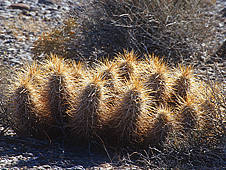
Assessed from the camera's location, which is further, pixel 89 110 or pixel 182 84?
pixel 182 84

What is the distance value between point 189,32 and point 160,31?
55cm

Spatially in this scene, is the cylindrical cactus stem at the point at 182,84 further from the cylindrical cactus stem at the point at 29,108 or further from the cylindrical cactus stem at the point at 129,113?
the cylindrical cactus stem at the point at 29,108

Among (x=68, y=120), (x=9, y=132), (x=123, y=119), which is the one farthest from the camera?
(x=9, y=132)

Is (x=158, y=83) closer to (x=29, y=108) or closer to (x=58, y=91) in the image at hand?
(x=58, y=91)

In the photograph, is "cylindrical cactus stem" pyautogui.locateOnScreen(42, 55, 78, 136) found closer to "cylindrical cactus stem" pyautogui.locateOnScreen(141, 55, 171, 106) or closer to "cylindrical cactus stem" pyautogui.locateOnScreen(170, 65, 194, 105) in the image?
"cylindrical cactus stem" pyautogui.locateOnScreen(141, 55, 171, 106)

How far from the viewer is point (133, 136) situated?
353cm

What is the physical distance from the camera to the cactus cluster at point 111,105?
3.36m

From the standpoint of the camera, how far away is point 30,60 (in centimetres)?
612

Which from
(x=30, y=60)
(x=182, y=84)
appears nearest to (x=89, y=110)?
(x=182, y=84)

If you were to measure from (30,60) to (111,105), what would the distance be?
9.85 ft

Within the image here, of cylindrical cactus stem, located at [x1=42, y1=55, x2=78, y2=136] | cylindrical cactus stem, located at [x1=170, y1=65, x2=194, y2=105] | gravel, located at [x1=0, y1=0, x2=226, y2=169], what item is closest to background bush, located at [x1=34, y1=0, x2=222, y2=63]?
gravel, located at [x1=0, y1=0, x2=226, y2=169]

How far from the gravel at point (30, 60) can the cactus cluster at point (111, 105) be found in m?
0.18

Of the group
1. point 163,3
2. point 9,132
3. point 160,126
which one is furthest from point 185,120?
point 163,3

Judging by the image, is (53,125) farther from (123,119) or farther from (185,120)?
(185,120)
